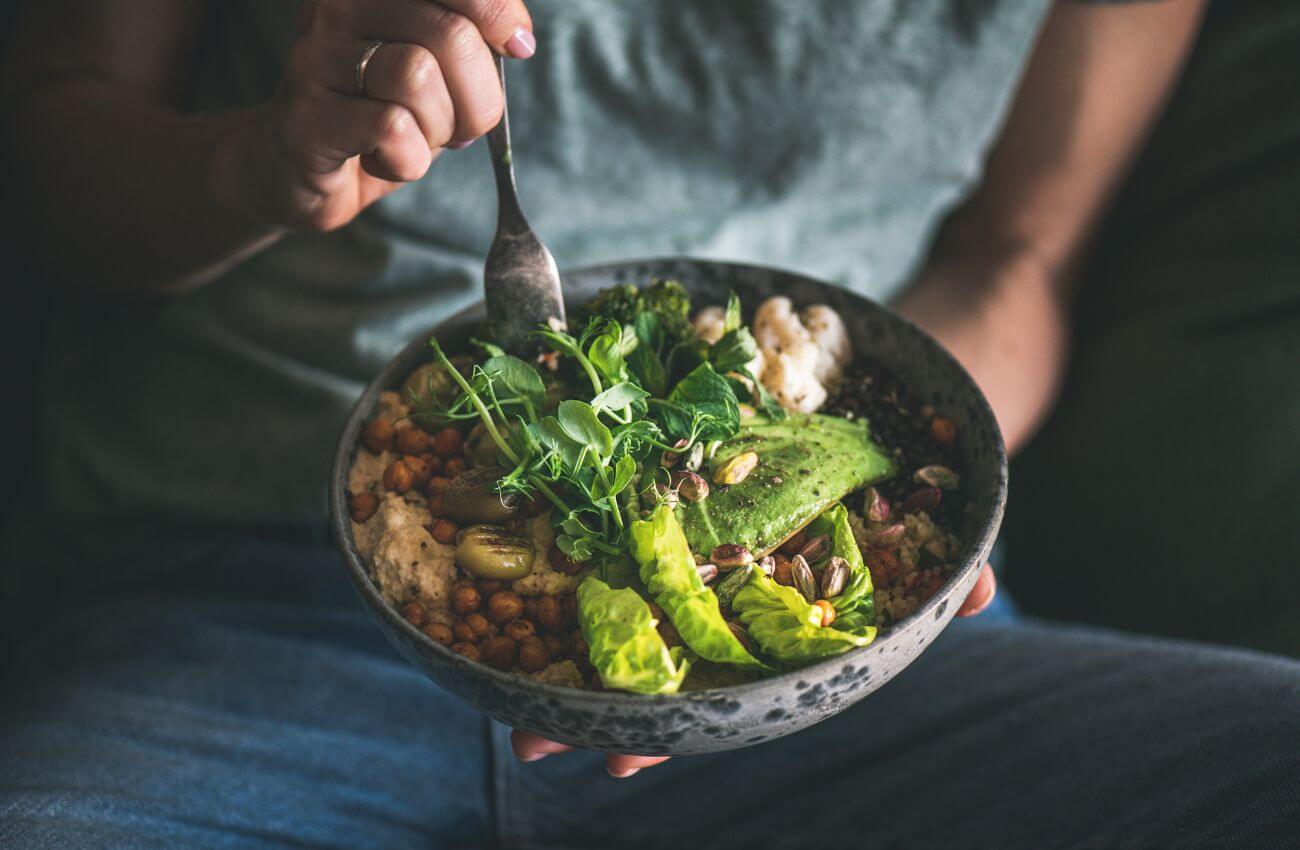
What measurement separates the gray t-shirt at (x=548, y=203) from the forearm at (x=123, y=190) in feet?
0.35

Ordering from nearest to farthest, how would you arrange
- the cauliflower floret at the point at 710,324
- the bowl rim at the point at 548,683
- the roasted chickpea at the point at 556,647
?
the bowl rim at the point at 548,683
the roasted chickpea at the point at 556,647
the cauliflower floret at the point at 710,324

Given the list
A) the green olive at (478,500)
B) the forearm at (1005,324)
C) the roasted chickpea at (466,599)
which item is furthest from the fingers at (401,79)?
the forearm at (1005,324)

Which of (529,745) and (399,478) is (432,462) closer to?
(399,478)

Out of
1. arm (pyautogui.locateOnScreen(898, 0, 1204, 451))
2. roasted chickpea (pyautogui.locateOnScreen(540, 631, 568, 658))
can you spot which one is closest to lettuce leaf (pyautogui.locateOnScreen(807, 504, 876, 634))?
roasted chickpea (pyautogui.locateOnScreen(540, 631, 568, 658))

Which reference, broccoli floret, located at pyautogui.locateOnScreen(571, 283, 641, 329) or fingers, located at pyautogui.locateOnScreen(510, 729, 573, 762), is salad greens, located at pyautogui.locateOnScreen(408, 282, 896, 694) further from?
fingers, located at pyautogui.locateOnScreen(510, 729, 573, 762)

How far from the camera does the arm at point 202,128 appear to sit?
86cm

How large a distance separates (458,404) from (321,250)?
663mm

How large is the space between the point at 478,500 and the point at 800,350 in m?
0.39

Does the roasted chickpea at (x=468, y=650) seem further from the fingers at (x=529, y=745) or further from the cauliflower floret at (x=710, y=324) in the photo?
the cauliflower floret at (x=710, y=324)

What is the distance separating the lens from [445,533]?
34.5 inches

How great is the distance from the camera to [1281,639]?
4.44 feet

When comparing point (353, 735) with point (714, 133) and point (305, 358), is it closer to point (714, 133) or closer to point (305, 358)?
point (305, 358)

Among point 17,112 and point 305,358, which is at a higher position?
point 17,112

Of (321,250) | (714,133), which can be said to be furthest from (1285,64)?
(321,250)
